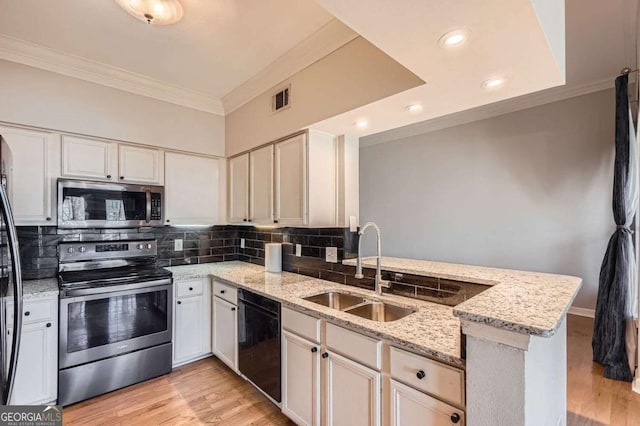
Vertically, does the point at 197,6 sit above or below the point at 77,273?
above

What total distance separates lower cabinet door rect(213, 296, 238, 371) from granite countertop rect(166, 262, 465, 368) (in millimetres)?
266

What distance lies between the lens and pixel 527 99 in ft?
13.9

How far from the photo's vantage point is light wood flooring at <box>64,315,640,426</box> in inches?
83.7

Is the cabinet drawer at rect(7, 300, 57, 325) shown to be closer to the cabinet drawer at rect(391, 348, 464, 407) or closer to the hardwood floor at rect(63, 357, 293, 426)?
the hardwood floor at rect(63, 357, 293, 426)

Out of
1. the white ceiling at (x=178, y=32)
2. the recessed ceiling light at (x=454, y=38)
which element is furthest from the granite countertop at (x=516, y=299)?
the white ceiling at (x=178, y=32)

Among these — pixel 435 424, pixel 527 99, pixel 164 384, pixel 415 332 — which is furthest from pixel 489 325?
pixel 527 99

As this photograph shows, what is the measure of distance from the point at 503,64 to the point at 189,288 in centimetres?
296

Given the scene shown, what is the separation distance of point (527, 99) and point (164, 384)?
5544 millimetres

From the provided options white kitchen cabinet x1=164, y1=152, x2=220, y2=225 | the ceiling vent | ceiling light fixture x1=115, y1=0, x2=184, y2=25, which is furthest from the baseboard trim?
ceiling light fixture x1=115, y1=0, x2=184, y2=25

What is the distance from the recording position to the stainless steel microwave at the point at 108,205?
2510mm

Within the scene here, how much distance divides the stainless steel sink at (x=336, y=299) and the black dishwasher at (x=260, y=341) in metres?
0.36

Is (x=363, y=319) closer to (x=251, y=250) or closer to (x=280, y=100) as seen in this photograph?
(x=280, y=100)

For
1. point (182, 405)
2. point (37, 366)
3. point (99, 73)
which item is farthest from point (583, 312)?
point (99, 73)

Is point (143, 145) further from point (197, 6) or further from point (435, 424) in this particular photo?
point (435, 424)
